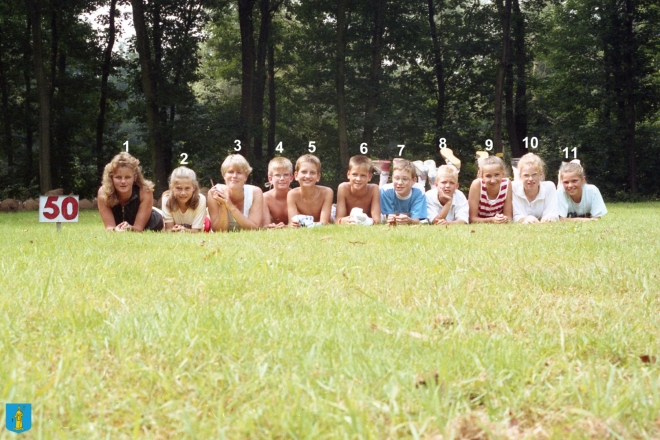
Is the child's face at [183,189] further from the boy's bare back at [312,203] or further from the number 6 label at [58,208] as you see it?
the boy's bare back at [312,203]

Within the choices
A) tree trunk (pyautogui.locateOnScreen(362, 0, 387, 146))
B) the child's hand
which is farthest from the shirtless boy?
tree trunk (pyautogui.locateOnScreen(362, 0, 387, 146))

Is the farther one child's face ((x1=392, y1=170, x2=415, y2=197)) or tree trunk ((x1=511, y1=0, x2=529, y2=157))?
tree trunk ((x1=511, y1=0, x2=529, y2=157))

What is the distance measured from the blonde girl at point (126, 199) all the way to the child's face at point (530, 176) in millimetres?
5069

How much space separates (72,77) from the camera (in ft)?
94.6

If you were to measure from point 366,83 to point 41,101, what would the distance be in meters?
13.3

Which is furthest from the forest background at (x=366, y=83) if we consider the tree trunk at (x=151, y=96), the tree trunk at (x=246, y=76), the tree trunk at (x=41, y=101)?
the tree trunk at (x=41, y=101)

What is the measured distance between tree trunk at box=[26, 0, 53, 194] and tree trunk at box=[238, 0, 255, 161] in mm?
6770

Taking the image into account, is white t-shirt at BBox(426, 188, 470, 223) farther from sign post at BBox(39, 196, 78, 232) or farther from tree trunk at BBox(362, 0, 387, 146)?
tree trunk at BBox(362, 0, 387, 146)

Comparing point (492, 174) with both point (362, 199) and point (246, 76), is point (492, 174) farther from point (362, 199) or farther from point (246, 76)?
point (246, 76)

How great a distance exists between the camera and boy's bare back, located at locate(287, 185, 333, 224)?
9.02m

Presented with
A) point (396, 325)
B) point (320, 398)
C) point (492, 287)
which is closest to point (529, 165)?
point (492, 287)

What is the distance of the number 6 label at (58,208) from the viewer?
7.60m

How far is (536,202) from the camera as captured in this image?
9.55 m

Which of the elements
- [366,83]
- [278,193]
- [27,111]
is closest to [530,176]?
[278,193]
